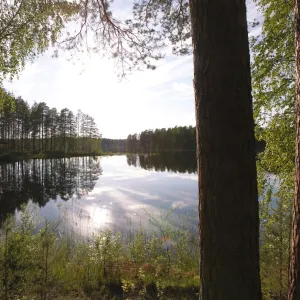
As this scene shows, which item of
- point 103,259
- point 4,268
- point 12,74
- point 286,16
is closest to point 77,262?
point 103,259

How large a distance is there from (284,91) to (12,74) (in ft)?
21.5

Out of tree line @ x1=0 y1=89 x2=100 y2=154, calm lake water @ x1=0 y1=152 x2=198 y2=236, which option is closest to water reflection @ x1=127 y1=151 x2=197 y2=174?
calm lake water @ x1=0 y1=152 x2=198 y2=236

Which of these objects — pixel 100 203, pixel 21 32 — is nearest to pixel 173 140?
pixel 100 203

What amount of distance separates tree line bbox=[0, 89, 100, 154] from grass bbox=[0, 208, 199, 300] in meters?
37.4

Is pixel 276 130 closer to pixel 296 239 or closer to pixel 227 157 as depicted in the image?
pixel 296 239

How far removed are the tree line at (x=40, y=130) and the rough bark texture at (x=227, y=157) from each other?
41.9 metres

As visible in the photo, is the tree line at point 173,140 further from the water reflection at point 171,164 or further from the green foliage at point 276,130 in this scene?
the green foliage at point 276,130

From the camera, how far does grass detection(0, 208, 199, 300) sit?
11.4ft

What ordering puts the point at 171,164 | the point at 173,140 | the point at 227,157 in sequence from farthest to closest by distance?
1. the point at 173,140
2. the point at 171,164
3. the point at 227,157

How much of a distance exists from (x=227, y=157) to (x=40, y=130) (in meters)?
56.8

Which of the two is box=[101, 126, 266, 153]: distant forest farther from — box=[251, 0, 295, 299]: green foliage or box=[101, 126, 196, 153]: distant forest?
box=[251, 0, 295, 299]: green foliage

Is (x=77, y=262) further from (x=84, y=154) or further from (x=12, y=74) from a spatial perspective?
(x=84, y=154)

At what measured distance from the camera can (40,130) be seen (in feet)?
171

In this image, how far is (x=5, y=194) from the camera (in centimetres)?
1521
